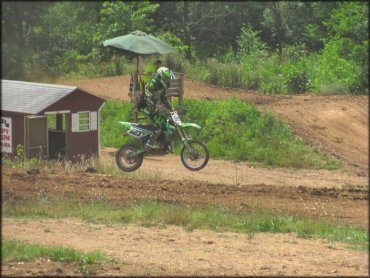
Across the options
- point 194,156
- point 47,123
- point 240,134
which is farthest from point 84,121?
point 240,134

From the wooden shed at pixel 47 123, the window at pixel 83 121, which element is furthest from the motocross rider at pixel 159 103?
the window at pixel 83 121

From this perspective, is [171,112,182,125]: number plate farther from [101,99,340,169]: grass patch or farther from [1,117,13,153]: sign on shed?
[101,99,340,169]: grass patch

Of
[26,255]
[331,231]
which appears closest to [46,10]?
[26,255]

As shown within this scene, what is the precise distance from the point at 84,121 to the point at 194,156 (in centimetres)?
452

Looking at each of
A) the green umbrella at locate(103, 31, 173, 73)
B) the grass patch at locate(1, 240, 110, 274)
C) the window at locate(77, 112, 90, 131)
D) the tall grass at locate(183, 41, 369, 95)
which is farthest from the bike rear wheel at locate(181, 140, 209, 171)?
the tall grass at locate(183, 41, 369, 95)

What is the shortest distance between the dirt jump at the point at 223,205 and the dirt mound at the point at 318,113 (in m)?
A: 0.04

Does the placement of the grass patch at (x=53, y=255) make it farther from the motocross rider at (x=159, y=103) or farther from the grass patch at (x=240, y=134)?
the grass patch at (x=240, y=134)

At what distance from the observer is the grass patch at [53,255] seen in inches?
302

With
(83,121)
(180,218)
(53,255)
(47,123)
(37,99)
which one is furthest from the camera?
(83,121)

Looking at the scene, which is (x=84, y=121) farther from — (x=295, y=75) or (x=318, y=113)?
(x=295, y=75)

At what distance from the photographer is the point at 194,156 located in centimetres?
1482

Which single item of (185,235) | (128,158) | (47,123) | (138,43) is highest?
(138,43)

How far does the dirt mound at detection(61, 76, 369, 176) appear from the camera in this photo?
21016 mm

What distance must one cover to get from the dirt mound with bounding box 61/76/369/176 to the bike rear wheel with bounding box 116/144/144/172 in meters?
5.65
